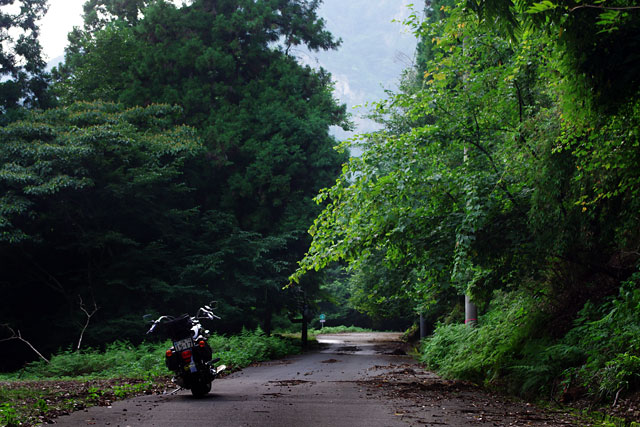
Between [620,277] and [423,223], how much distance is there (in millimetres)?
3202

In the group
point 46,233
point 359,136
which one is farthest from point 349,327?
point 359,136

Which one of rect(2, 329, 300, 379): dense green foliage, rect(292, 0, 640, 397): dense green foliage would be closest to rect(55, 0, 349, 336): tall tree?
rect(2, 329, 300, 379): dense green foliage

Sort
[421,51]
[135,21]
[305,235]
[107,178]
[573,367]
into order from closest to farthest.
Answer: [573,367] < [107,178] < [305,235] < [421,51] < [135,21]

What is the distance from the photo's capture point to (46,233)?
20.8 metres

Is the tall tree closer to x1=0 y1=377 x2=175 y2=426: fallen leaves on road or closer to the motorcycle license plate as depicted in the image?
x1=0 y1=377 x2=175 y2=426: fallen leaves on road

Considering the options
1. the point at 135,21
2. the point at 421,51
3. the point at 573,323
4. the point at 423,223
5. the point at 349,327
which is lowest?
the point at 349,327

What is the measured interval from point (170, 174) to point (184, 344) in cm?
1370

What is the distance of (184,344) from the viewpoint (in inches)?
340

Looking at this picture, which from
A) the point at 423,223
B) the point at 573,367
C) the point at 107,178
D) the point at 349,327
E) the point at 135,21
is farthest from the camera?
the point at 349,327

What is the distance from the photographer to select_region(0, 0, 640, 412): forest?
23.3 feet

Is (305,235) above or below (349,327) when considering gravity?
above

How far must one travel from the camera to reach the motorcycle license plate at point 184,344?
860cm

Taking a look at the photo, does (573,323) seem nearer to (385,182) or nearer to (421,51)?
(385,182)

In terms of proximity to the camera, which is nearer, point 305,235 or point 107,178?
point 107,178
